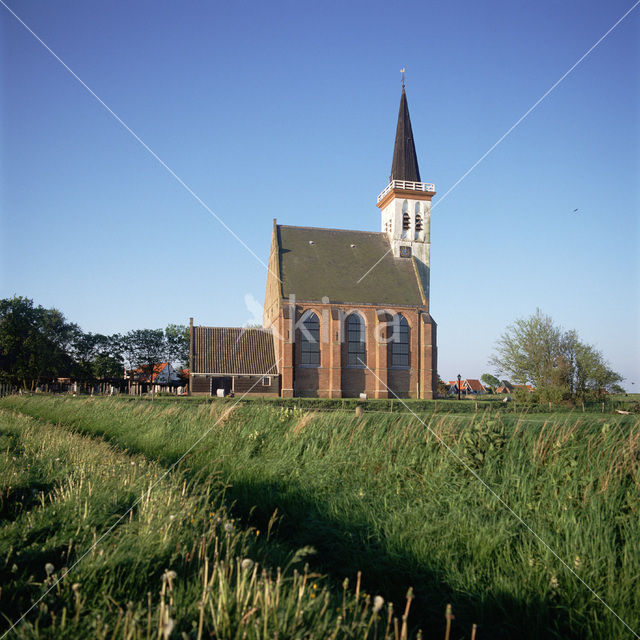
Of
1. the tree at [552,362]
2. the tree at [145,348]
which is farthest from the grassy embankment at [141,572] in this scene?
the tree at [145,348]

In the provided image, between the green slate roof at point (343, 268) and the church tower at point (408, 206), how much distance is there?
1274mm

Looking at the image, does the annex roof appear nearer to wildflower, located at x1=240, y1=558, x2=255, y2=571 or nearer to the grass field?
the grass field

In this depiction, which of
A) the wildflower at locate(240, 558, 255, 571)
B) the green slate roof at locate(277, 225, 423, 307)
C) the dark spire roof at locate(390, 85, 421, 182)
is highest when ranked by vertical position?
the dark spire roof at locate(390, 85, 421, 182)

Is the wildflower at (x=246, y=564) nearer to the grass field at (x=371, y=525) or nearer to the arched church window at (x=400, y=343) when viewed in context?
the grass field at (x=371, y=525)

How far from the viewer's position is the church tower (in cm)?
5006

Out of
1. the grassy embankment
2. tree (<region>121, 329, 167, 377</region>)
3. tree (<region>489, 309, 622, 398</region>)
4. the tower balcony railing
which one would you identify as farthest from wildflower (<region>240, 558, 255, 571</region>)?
tree (<region>121, 329, 167, 377</region>)

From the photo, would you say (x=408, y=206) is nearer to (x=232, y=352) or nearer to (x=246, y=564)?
(x=232, y=352)

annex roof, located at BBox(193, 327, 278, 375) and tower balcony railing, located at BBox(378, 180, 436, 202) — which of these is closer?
annex roof, located at BBox(193, 327, 278, 375)

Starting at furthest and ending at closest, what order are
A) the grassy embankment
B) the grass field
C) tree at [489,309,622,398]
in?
tree at [489,309,622,398]
the grass field
the grassy embankment

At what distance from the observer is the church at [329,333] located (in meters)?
41.8

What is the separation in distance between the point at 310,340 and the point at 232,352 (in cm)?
656

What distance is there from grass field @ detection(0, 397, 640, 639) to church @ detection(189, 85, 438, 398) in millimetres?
31777

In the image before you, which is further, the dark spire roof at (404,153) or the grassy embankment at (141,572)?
the dark spire roof at (404,153)

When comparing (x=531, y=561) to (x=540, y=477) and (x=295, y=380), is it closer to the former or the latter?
(x=540, y=477)
